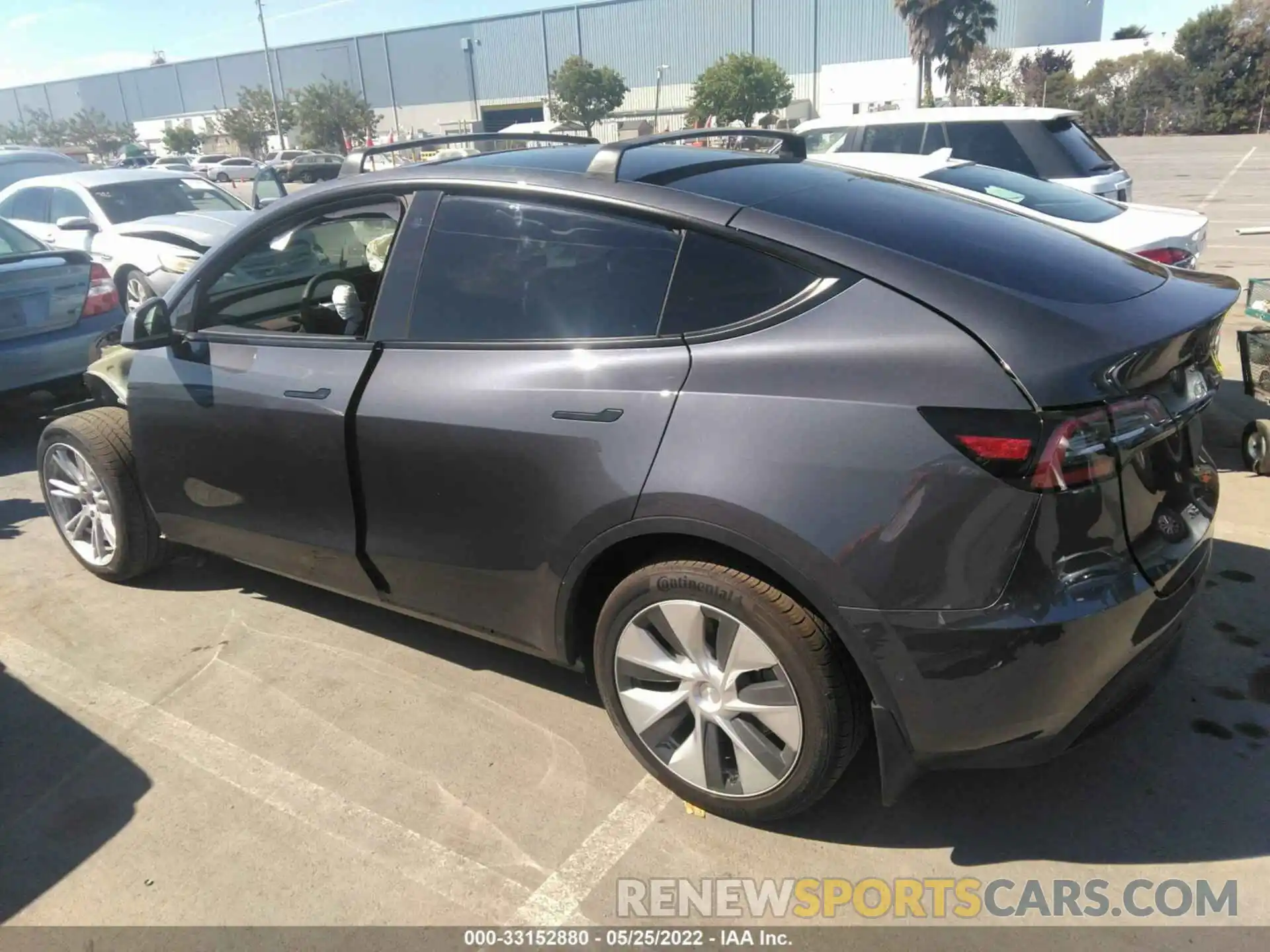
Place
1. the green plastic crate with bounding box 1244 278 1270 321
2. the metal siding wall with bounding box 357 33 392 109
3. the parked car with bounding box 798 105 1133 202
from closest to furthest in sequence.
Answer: the green plastic crate with bounding box 1244 278 1270 321 → the parked car with bounding box 798 105 1133 202 → the metal siding wall with bounding box 357 33 392 109

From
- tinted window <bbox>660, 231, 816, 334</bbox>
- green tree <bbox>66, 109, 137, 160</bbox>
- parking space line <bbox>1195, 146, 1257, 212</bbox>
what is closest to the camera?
tinted window <bbox>660, 231, 816, 334</bbox>

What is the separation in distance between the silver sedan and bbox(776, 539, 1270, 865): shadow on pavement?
41617 mm

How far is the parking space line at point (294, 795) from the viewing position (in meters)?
2.45

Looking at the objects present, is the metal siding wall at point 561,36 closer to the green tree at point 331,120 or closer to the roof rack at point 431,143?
the green tree at point 331,120

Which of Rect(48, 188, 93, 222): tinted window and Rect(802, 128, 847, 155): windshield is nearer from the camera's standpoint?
Rect(802, 128, 847, 155): windshield

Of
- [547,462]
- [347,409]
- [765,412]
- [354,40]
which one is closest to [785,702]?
[765,412]

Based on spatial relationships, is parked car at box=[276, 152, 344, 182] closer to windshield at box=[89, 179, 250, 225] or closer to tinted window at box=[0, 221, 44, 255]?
windshield at box=[89, 179, 250, 225]

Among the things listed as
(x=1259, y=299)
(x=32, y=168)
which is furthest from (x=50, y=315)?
(x=32, y=168)

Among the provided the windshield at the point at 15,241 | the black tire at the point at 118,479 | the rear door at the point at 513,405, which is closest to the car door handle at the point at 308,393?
the rear door at the point at 513,405

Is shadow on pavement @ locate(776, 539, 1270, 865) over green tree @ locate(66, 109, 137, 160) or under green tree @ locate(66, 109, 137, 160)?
under

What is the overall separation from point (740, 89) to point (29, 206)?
48.0m

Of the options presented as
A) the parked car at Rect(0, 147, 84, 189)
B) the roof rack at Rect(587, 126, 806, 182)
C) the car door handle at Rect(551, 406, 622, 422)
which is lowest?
the car door handle at Rect(551, 406, 622, 422)

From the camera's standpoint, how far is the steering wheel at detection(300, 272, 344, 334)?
3314 millimetres

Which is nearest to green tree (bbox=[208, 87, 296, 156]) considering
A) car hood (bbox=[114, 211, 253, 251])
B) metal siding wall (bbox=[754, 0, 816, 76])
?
metal siding wall (bbox=[754, 0, 816, 76])
